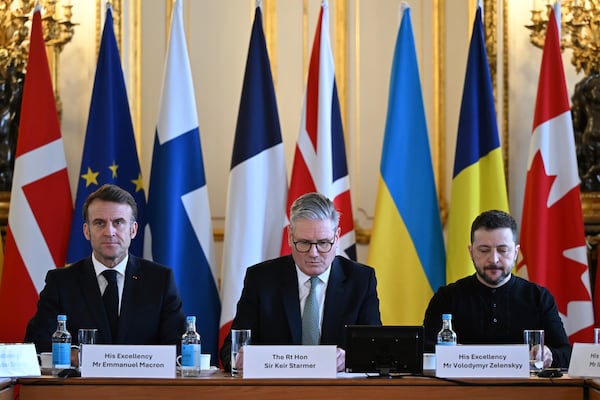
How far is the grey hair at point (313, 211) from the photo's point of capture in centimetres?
368

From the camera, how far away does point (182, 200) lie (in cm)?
527

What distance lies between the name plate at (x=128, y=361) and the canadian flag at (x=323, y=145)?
217cm

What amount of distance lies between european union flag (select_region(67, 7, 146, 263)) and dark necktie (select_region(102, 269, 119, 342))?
1.32 metres

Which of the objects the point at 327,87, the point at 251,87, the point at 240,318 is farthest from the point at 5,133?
the point at 240,318

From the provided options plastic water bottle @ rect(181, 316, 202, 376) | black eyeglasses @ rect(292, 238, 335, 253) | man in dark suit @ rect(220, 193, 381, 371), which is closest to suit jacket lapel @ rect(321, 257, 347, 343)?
man in dark suit @ rect(220, 193, 381, 371)

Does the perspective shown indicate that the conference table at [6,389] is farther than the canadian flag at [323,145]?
No

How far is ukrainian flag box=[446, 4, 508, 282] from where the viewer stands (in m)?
5.25

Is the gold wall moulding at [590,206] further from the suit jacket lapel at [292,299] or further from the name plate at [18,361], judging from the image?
the name plate at [18,361]

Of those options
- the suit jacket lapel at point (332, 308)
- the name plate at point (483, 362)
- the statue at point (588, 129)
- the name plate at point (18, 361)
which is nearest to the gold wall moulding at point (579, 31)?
the statue at point (588, 129)

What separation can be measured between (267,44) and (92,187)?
4.29ft

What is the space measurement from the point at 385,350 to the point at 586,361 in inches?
24.3

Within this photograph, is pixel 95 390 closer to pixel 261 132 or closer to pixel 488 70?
pixel 261 132

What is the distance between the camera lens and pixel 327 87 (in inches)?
210

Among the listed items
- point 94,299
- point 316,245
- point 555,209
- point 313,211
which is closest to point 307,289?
point 316,245
